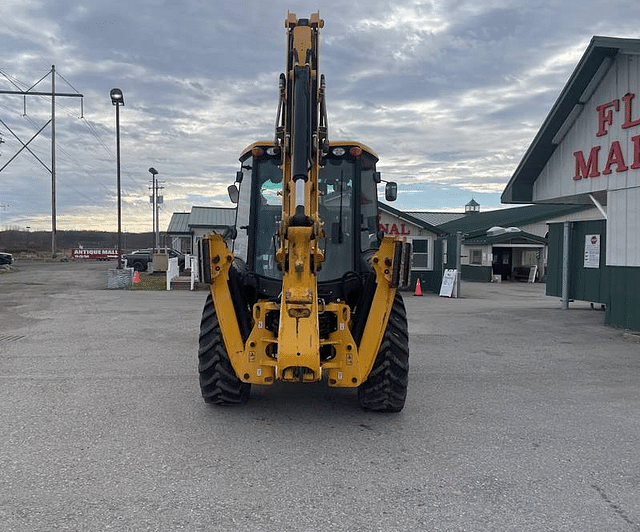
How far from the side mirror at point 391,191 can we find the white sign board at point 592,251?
9809mm

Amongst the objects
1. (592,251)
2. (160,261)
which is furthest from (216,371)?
(160,261)

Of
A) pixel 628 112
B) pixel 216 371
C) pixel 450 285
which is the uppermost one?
pixel 628 112

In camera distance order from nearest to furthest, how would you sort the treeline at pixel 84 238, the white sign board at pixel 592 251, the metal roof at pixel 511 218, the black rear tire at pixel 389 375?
the black rear tire at pixel 389 375, the white sign board at pixel 592 251, the metal roof at pixel 511 218, the treeline at pixel 84 238

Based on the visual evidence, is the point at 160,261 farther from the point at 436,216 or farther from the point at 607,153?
the point at 607,153

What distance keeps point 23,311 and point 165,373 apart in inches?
374

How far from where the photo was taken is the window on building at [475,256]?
3381cm

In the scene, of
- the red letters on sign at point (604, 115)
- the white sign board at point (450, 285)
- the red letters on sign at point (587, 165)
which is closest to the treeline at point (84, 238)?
the white sign board at point (450, 285)

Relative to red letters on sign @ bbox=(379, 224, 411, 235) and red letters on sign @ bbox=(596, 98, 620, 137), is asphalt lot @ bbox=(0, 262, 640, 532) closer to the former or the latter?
red letters on sign @ bbox=(596, 98, 620, 137)

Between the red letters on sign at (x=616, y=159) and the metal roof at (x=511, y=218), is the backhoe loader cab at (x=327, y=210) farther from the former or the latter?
the metal roof at (x=511, y=218)

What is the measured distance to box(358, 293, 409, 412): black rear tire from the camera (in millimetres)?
5766

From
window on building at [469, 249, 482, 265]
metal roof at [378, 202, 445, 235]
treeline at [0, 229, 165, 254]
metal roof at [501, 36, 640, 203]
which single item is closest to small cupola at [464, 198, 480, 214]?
window on building at [469, 249, 482, 265]

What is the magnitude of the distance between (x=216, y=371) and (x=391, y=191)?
A: 2938 millimetres

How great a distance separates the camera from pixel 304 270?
17.4 ft

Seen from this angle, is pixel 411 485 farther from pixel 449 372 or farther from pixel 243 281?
pixel 449 372
